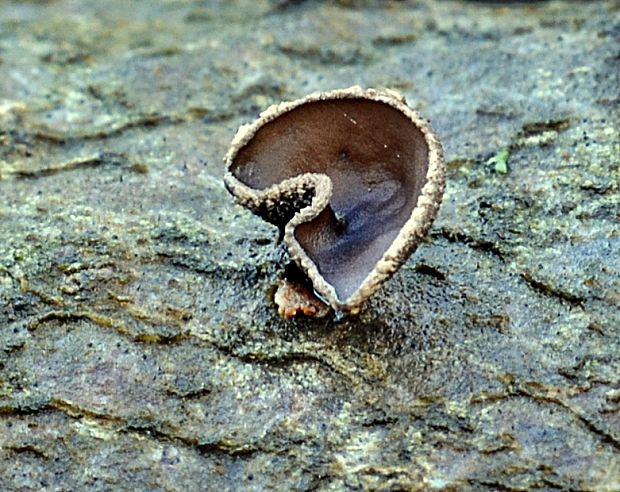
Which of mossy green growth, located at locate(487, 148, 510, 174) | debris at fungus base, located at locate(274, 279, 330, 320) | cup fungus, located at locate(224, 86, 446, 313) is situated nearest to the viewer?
cup fungus, located at locate(224, 86, 446, 313)

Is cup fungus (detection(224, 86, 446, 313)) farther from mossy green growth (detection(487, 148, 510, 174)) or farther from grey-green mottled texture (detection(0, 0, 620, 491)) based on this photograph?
mossy green growth (detection(487, 148, 510, 174))

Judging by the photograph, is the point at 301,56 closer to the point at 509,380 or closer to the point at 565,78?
the point at 565,78

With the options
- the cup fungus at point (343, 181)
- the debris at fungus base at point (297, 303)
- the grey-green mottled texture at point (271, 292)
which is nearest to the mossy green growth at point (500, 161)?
the grey-green mottled texture at point (271, 292)

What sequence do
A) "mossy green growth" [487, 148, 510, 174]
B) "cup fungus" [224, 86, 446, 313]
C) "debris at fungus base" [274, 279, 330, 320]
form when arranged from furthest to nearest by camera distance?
"mossy green growth" [487, 148, 510, 174]
"debris at fungus base" [274, 279, 330, 320]
"cup fungus" [224, 86, 446, 313]

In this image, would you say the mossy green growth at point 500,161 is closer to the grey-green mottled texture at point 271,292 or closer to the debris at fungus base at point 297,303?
the grey-green mottled texture at point 271,292

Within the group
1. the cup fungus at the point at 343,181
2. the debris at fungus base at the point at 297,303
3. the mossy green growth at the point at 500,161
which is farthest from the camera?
the mossy green growth at the point at 500,161

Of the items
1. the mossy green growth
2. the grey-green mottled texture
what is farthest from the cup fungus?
the mossy green growth

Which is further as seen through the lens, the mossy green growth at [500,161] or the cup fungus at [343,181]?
the mossy green growth at [500,161]
